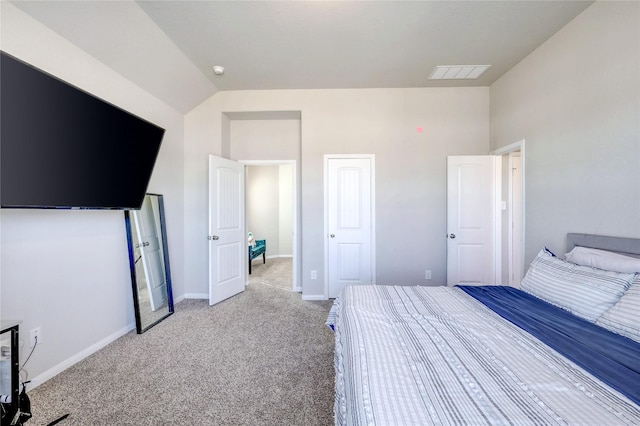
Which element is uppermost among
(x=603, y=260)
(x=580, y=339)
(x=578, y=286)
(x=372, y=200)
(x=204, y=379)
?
(x=372, y=200)

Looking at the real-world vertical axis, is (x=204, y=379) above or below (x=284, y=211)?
below

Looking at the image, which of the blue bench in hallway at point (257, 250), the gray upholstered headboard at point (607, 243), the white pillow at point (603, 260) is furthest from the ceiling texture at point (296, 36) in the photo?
the blue bench in hallway at point (257, 250)

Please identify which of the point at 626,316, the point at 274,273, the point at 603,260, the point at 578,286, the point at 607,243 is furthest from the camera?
the point at 274,273

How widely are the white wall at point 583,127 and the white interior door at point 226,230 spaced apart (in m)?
3.64

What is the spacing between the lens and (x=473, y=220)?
10.9 feet

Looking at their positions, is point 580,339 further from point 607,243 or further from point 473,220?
point 473,220

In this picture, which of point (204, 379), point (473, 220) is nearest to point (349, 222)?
point (473, 220)

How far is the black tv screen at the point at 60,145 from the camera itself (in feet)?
4.56

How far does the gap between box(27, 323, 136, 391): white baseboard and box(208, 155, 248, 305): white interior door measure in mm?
944

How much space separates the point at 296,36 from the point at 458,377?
2.87 meters

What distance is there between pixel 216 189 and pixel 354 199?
1.91 meters

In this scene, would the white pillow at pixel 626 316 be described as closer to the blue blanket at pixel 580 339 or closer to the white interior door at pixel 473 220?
the blue blanket at pixel 580 339

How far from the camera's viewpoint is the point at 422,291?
1.93 meters

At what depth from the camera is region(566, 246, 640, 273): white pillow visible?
1562 millimetres
